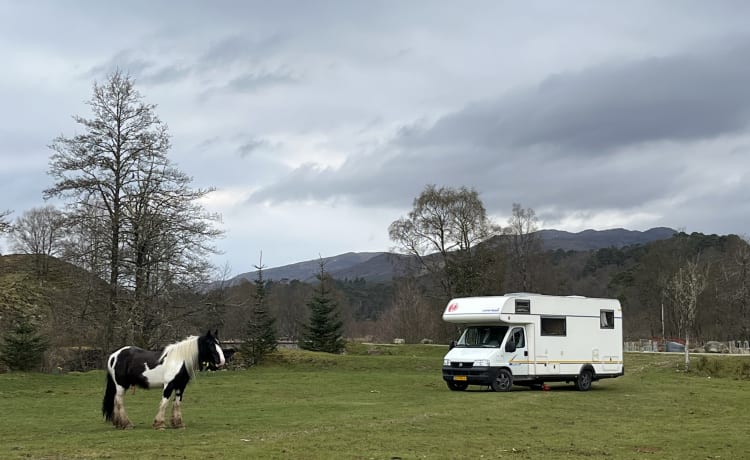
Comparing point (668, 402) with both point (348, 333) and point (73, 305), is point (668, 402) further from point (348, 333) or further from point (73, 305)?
point (348, 333)

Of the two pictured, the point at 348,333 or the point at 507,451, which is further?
the point at 348,333

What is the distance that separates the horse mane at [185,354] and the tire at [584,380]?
51.4ft

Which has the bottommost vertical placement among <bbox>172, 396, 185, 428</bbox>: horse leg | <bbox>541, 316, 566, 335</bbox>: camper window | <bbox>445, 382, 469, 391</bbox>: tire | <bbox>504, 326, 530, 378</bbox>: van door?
<bbox>445, 382, 469, 391</bbox>: tire

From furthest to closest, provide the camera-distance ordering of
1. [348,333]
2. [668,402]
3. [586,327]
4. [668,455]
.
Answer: [348,333] → [586,327] → [668,402] → [668,455]

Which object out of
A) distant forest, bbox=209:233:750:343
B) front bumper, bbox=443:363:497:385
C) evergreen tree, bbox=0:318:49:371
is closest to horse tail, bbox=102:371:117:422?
front bumper, bbox=443:363:497:385

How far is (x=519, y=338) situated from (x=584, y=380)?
3355 mm

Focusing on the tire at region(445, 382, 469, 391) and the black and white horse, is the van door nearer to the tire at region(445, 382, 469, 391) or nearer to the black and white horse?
the tire at region(445, 382, 469, 391)

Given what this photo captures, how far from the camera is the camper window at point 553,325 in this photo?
2491cm

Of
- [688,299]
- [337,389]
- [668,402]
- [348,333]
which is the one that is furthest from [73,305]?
[348,333]

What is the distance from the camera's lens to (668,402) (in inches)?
Result: 839

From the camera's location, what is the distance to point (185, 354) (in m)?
13.9

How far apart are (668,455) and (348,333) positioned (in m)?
82.5

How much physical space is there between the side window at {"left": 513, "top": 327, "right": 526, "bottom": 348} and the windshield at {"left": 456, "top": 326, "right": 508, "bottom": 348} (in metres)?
0.32

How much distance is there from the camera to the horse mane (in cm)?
1387
